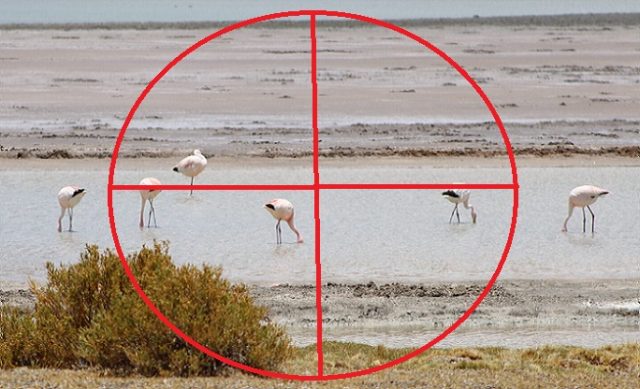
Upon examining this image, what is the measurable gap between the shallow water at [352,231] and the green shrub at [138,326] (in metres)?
4.99

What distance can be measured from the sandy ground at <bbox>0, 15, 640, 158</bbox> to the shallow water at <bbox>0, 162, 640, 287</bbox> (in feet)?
11.9

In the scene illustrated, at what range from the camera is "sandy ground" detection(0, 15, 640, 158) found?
27.3 meters

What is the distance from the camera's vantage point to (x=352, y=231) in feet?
57.3

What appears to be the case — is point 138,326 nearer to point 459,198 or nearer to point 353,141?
point 459,198

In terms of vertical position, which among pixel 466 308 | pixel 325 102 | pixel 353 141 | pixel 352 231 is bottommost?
pixel 466 308

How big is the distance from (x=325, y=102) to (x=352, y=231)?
62.7ft

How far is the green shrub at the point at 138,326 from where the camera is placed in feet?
28.3

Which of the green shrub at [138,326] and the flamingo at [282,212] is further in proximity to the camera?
the flamingo at [282,212]

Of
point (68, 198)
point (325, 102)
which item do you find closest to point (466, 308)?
point (68, 198)

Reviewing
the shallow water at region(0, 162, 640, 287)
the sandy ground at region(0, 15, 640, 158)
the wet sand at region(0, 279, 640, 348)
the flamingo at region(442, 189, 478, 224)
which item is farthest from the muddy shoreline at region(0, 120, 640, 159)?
the wet sand at region(0, 279, 640, 348)

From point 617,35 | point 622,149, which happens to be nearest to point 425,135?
point 622,149

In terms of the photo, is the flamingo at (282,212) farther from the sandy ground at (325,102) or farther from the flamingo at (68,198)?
the sandy ground at (325,102)

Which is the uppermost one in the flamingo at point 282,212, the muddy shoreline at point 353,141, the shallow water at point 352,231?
the muddy shoreline at point 353,141

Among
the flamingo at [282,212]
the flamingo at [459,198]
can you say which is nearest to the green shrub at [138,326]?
the flamingo at [282,212]
